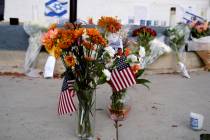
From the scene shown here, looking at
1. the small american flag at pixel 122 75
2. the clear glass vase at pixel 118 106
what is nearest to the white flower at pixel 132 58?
the small american flag at pixel 122 75

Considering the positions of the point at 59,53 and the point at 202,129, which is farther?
the point at 202,129

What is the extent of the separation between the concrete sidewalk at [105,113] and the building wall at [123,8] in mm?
2242

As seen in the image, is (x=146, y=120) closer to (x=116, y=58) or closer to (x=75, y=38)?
(x=116, y=58)

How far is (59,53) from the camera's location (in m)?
3.70

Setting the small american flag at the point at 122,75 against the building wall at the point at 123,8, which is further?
the building wall at the point at 123,8

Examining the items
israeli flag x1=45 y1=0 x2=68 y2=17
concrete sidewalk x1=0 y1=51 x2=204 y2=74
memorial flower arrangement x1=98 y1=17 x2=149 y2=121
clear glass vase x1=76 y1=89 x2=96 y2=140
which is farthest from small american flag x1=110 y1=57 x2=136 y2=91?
israeli flag x1=45 y1=0 x2=68 y2=17

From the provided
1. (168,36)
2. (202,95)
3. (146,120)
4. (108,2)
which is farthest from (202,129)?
(108,2)

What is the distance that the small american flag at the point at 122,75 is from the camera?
13.3 ft

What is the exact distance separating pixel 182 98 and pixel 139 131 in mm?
1541

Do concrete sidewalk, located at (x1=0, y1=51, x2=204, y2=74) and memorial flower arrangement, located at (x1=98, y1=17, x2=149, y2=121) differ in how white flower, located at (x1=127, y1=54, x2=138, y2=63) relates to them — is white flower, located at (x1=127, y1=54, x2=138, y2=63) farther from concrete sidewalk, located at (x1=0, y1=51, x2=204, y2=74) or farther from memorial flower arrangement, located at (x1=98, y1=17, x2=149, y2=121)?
concrete sidewalk, located at (x1=0, y1=51, x2=204, y2=74)

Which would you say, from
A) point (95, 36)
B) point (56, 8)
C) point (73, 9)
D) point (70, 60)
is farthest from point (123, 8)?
point (70, 60)

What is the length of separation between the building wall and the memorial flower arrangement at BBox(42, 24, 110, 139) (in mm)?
4713

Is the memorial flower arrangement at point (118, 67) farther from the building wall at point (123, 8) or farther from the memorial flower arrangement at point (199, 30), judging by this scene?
the building wall at point (123, 8)

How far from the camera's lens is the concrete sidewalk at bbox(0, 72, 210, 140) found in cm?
429
